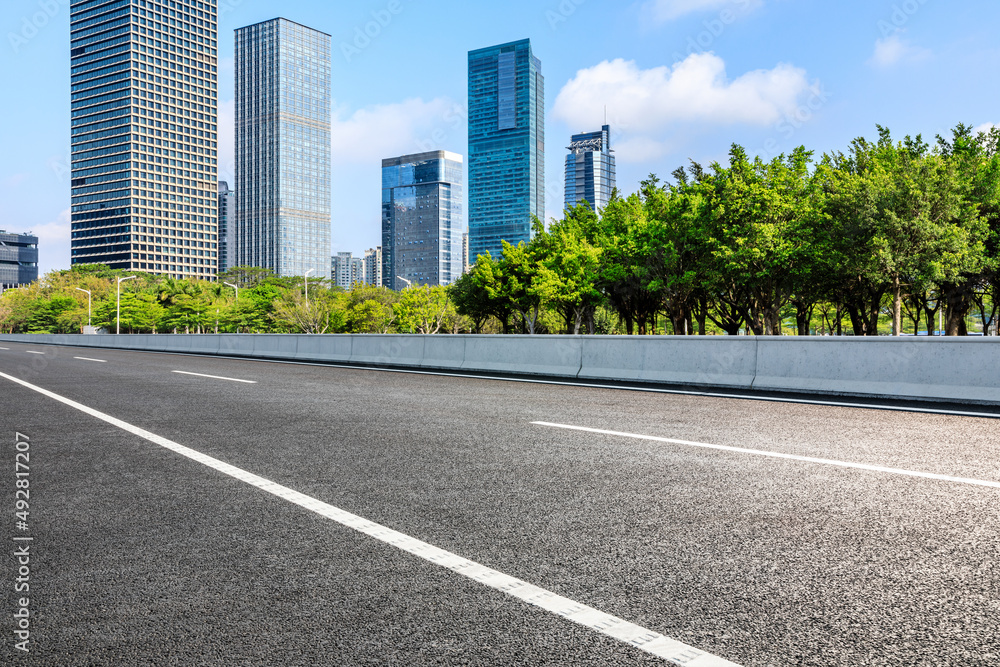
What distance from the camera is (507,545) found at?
3840mm

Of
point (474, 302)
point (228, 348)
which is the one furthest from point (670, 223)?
point (228, 348)

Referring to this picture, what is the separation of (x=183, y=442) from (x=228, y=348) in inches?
907

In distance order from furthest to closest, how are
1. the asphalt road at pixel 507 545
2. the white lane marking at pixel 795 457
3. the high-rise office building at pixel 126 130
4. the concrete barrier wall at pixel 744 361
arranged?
1. the high-rise office building at pixel 126 130
2. the concrete barrier wall at pixel 744 361
3. the white lane marking at pixel 795 457
4. the asphalt road at pixel 507 545

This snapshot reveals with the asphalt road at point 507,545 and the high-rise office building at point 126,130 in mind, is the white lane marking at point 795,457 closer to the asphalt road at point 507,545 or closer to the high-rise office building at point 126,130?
the asphalt road at point 507,545

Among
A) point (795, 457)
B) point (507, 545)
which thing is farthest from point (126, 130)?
point (507, 545)

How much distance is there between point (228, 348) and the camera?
29.0 meters

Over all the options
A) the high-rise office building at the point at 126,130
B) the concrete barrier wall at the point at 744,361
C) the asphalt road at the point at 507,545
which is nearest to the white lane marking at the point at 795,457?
the asphalt road at the point at 507,545

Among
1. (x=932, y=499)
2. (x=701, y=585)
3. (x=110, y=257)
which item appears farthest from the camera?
(x=110, y=257)

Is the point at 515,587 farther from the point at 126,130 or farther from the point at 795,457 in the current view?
the point at 126,130

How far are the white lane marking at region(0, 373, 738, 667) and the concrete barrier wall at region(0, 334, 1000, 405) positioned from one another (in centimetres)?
903

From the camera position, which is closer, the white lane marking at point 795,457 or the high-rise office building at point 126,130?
the white lane marking at point 795,457

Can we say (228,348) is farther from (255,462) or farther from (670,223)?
(670,223)

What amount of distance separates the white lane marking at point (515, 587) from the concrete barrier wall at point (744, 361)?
903 cm

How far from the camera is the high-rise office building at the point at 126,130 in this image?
182250mm
